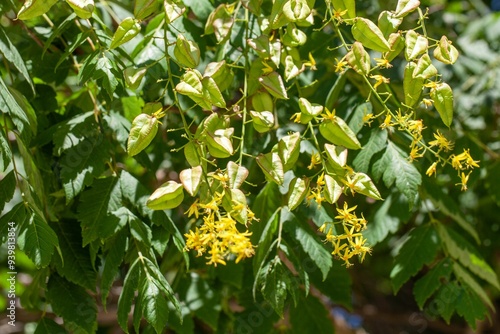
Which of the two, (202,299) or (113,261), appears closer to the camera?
(113,261)

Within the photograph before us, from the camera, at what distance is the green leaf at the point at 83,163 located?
161 centimetres

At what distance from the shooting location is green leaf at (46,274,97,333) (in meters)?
1.63

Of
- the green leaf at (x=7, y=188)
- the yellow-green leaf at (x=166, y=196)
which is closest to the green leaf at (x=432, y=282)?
the yellow-green leaf at (x=166, y=196)

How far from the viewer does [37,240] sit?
4.91ft

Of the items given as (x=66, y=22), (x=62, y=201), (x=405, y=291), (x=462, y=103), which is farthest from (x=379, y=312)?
(x=66, y=22)

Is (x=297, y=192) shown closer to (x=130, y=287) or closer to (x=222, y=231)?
(x=222, y=231)

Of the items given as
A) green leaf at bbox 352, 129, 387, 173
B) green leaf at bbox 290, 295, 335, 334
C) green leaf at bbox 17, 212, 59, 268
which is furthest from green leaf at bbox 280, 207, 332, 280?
green leaf at bbox 17, 212, 59, 268

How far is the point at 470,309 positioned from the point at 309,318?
0.39 metres

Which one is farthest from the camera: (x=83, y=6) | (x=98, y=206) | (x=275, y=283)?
(x=98, y=206)

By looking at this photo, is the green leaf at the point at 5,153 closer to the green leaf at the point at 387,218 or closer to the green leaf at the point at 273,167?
the green leaf at the point at 273,167

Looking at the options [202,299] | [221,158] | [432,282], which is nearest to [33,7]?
[221,158]

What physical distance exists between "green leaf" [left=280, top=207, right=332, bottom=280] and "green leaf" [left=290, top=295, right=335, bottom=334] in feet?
0.93

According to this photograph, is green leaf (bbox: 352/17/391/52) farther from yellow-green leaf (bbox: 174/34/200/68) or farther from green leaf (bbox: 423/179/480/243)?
green leaf (bbox: 423/179/480/243)

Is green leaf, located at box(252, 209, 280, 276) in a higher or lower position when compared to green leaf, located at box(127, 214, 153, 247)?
lower
